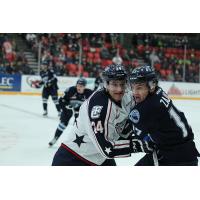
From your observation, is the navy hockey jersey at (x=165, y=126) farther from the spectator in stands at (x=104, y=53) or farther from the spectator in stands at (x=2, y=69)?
the spectator in stands at (x=104, y=53)

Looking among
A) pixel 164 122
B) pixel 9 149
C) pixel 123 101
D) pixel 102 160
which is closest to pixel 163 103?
pixel 164 122

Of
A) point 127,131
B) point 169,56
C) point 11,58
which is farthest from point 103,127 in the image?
point 169,56

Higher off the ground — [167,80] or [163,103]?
[163,103]

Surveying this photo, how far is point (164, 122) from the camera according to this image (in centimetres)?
203

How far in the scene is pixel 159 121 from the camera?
2043 millimetres

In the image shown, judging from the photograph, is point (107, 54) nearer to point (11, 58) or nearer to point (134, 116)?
point (11, 58)

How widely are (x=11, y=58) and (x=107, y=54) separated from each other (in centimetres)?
251

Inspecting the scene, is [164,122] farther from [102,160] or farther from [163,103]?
[102,160]

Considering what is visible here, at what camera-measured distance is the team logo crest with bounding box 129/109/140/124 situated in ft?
6.80

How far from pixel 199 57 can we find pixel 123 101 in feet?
26.4

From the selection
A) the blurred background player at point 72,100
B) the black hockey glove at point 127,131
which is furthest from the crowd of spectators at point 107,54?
the black hockey glove at point 127,131

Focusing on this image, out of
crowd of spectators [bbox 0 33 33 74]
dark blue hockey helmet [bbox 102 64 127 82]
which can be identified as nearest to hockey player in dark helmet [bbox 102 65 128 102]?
dark blue hockey helmet [bbox 102 64 127 82]

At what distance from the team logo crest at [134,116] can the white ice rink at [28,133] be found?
138cm
